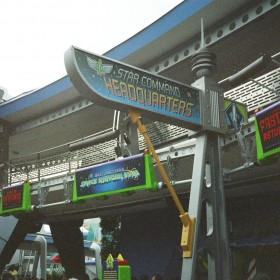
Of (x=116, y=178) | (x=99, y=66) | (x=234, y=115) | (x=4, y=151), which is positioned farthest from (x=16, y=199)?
(x=99, y=66)

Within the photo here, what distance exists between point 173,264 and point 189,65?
6.62m

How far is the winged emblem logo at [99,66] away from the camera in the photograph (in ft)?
17.7

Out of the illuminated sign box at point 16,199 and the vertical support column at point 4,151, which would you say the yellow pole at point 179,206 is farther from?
the vertical support column at point 4,151

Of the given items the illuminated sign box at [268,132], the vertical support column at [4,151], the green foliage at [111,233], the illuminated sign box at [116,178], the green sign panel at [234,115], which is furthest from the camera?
the green foliage at [111,233]

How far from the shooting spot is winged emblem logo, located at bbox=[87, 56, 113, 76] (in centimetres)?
540

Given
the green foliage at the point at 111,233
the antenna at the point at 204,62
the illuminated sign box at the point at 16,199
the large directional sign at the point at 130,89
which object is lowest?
the green foliage at the point at 111,233

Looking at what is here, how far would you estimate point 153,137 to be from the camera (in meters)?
12.5

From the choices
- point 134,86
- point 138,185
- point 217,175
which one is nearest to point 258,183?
point 138,185

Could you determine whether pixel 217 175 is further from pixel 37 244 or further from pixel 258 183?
pixel 37 244

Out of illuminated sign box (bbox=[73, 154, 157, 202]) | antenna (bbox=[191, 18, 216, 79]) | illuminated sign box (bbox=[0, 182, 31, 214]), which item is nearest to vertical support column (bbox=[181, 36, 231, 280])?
antenna (bbox=[191, 18, 216, 79])

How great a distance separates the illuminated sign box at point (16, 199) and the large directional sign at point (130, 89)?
7.62m

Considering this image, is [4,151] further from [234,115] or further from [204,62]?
[204,62]

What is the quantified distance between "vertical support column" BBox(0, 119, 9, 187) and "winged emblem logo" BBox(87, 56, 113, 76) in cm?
1042

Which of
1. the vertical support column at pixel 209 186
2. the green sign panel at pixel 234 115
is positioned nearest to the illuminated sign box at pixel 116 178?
the green sign panel at pixel 234 115
